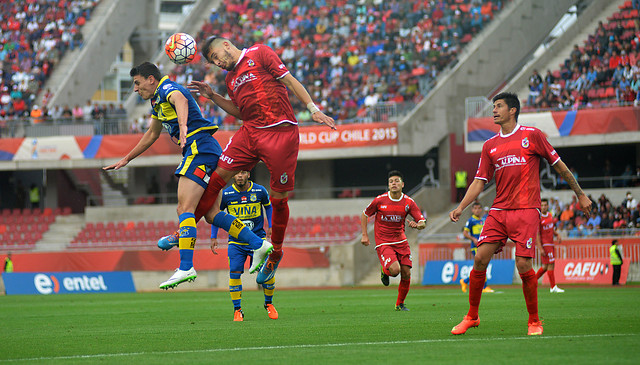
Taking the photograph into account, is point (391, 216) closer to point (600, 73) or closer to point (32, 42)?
point (600, 73)

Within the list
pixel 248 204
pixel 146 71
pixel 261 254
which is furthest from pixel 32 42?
pixel 261 254

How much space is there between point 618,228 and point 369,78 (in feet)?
44.8

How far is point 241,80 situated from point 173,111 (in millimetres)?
962

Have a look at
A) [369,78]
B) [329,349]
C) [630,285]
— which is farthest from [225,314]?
[369,78]

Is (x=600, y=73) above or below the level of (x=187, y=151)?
above

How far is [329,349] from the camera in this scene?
837cm

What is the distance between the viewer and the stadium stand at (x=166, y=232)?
34125 millimetres

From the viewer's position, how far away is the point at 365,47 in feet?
131

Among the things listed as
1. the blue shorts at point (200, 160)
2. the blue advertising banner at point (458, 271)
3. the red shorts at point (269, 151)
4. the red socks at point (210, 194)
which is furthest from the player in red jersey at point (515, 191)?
the blue advertising banner at point (458, 271)

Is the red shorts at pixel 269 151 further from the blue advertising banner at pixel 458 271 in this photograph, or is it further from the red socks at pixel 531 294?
the blue advertising banner at pixel 458 271

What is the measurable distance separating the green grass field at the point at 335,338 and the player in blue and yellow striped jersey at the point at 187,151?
103cm

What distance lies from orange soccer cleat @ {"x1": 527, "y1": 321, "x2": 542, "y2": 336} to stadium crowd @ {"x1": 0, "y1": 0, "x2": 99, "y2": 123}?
116 ft

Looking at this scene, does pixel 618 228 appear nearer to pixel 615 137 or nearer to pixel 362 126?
pixel 615 137

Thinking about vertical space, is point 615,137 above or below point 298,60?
below
